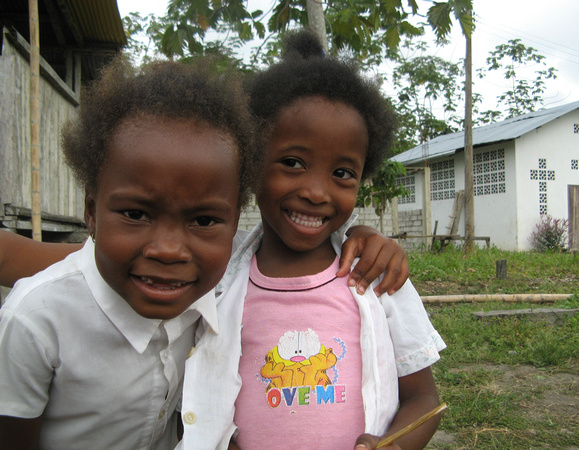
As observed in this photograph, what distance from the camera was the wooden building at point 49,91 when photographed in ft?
13.2

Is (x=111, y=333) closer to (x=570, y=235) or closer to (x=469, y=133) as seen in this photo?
(x=469, y=133)

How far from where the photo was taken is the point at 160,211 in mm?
1146

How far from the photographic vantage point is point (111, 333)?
1.27 metres

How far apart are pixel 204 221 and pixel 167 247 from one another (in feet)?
0.43

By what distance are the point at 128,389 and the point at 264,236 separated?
69 centimetres

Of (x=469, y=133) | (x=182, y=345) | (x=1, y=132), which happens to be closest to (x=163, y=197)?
(x=182, y=345)

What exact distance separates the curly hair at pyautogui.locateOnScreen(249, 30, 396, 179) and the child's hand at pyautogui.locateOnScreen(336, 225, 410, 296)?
398 mm

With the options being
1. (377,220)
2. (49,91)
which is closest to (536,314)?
(49,91)

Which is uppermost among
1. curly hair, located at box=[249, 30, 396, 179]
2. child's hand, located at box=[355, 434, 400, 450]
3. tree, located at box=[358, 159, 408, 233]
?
tree, located at box=[358, 159, 408, 233]

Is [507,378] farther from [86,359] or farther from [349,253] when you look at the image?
[86,359]

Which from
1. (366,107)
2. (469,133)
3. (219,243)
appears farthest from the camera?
(469,133)

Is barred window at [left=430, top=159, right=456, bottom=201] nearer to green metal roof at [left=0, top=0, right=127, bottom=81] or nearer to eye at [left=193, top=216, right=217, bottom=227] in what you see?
green metal roof at [left=0, top=0, right=127, bottom=81]

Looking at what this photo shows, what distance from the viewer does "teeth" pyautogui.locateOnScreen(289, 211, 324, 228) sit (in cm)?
155

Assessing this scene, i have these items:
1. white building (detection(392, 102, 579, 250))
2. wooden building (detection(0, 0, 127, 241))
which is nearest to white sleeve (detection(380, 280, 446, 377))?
wooden building (detection(0, 0, 127, 241))
